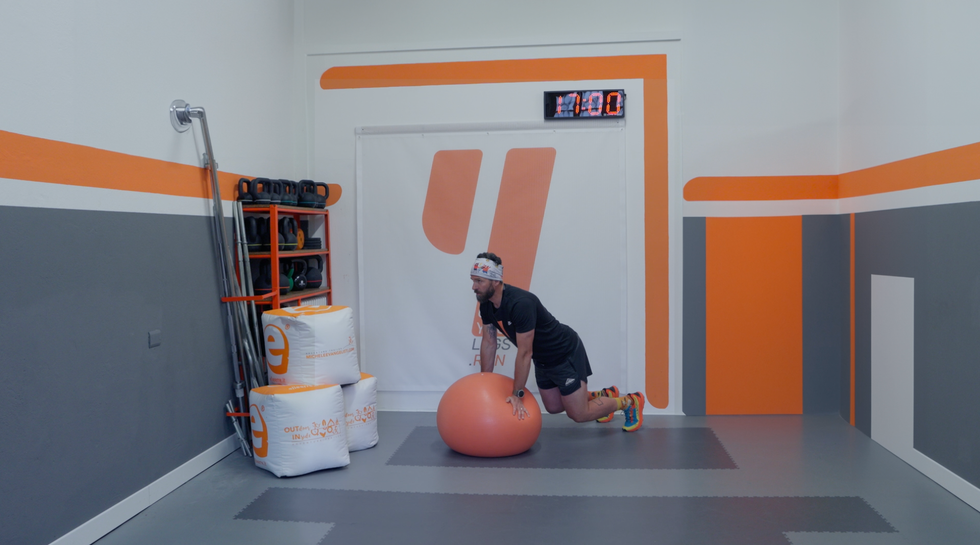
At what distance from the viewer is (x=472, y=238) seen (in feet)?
17.0

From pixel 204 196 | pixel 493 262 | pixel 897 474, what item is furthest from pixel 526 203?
pixel 897 474

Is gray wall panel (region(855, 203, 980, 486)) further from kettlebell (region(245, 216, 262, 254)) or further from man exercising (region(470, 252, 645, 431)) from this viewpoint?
kettlebell (region(245, 216, 262, 254))

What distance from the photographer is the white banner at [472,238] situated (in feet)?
16.8

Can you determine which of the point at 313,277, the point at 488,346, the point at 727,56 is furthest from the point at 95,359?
the point at 727,56

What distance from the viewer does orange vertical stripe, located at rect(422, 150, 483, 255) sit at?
519 centimetres

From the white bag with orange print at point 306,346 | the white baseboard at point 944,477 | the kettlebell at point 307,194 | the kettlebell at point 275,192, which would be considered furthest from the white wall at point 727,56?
the white bag with orange print at point 306,346

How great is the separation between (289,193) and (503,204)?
1590 millimetres

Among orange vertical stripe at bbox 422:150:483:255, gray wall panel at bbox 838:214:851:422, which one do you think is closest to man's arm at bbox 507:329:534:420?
orange vertical stripe at bbox 422:150:483:255

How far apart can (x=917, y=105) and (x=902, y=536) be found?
242 cm

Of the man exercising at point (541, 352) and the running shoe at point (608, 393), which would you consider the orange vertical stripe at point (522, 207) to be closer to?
the man exercising at point (541, 352)

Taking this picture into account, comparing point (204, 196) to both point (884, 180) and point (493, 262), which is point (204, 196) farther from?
point (884, 180)

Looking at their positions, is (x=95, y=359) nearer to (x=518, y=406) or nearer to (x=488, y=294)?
(x=488, y=294)

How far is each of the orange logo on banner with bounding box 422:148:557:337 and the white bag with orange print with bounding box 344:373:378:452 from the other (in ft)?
3.85

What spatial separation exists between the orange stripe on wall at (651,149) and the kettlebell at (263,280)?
7.17ft
